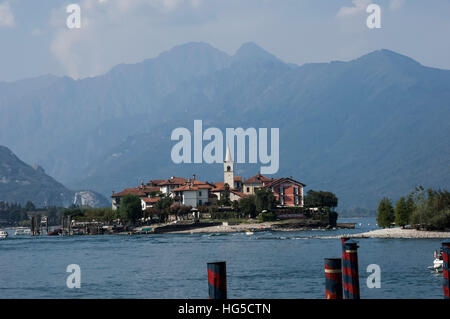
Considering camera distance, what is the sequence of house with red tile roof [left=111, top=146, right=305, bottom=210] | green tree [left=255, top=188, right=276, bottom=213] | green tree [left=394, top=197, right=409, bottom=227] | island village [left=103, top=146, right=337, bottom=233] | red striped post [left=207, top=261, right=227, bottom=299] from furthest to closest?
house with red tile roof [left=111, top=146, right=305, bottom=210]
green tree [left=255, top=188, right=276, bottom=213]
island village [left=103, top=146, right=337, bottom=233]
green tree [left=394, top=197, right=409, bottom=227]
red striped post [left=207, top=261, right=227, bottom=299]

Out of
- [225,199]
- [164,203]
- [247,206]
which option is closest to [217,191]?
[225,199]

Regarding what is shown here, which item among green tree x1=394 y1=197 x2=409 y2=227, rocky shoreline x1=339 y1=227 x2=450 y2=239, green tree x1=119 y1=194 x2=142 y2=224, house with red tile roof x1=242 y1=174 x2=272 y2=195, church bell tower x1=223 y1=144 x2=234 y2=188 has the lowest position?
rocky shoreline x1=339 y1=227 x2=450 y2=239

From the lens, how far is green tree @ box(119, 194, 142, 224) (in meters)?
149

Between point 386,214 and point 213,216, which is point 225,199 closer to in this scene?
→ point 213,216

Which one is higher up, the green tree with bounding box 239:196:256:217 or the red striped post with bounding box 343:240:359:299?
the green tree with bounding box 239:196:256:217

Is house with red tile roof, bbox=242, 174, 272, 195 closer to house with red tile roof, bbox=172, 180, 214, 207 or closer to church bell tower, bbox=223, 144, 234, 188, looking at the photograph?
church bell tower, bbox=223, 144, 234, 188

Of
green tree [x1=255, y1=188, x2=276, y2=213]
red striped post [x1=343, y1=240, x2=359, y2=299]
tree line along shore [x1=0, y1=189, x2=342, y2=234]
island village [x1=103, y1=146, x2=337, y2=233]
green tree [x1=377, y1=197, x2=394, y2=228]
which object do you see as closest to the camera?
red striped post [x1=343, y1=240, x2=359, y2=299]

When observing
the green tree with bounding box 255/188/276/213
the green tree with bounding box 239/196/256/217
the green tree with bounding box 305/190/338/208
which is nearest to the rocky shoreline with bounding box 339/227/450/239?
the green tree with bounding box 255/188/276/213

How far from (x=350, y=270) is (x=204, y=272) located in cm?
3846

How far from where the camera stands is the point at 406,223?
10988cm

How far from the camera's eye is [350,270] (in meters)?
15.7

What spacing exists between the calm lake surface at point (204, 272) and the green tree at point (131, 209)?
65506 millimetres

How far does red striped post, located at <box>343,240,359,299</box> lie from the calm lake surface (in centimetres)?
2122
